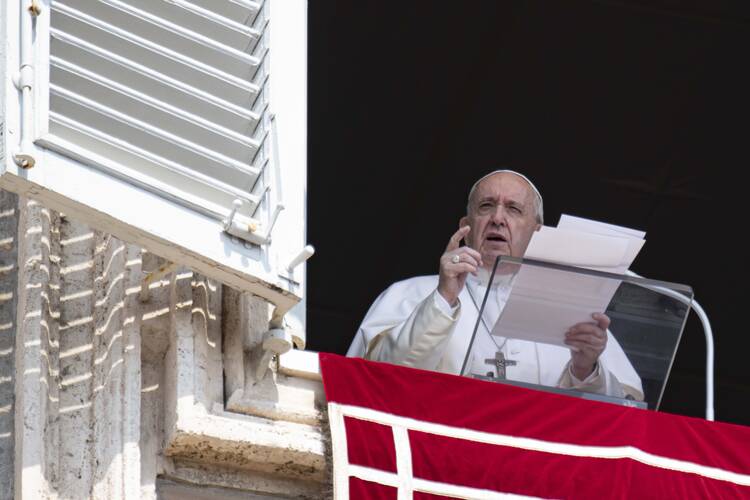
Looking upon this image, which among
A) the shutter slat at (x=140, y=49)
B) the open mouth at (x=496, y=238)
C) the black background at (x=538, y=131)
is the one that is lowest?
the shutter slat at (x=140, y=49)

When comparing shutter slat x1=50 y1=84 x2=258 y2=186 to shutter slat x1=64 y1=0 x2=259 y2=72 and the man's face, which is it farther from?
the man's face

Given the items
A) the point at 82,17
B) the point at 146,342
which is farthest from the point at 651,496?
the point at 82,17

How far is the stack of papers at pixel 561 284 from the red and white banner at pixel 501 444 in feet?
1.04

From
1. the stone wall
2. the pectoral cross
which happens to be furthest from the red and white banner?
the pectoral cross

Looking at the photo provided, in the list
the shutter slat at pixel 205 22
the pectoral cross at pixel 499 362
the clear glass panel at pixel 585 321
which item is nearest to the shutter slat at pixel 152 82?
the shutter slat at pixel 205 22

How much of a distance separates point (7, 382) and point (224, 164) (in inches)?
29.0

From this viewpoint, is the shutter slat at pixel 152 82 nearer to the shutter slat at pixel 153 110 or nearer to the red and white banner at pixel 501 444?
the shutter slat at pixel 153 110

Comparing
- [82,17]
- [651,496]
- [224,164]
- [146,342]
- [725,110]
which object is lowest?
[651,496]

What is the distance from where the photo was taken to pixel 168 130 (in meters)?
5.16

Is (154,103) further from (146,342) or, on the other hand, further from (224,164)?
(146,342)

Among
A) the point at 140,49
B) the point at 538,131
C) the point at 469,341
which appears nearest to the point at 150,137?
the point at 140,49

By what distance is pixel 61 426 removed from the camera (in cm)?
491

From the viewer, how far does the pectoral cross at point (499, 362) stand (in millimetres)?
5832

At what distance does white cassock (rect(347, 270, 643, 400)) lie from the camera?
5.80m
